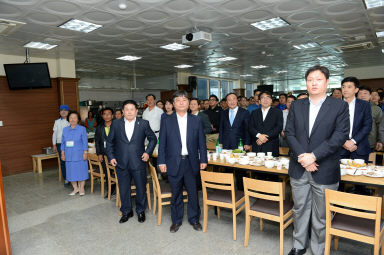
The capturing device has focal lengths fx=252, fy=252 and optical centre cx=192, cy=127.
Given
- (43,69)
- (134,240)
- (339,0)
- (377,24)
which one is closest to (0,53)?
(43,69)

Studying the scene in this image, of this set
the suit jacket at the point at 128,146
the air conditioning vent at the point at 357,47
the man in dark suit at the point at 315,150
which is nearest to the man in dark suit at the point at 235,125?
the suit jacket at the point at 128,146

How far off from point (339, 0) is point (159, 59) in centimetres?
571

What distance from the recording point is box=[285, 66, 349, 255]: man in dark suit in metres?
2.28

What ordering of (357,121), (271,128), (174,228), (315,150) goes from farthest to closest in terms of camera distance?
(271,128), (357,121), (174,228), (315,150)

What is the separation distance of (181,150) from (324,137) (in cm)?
161

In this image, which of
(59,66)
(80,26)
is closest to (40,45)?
(59,66)

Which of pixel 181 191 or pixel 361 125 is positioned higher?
pixel 361 125

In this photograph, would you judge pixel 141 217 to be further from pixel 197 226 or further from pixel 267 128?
pixel 267 128

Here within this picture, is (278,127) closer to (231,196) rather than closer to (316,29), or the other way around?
(231,196)

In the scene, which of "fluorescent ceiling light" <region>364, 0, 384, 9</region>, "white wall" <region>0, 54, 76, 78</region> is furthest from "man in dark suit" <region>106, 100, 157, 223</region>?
"white wall" <region>0, 54, 76, 78</region>

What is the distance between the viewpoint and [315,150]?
227 cm

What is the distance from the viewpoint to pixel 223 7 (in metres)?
4.37

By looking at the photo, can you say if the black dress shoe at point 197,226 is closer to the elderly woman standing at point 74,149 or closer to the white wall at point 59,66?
the elderly woman standing at point 74,149

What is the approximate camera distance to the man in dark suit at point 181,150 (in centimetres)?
316
